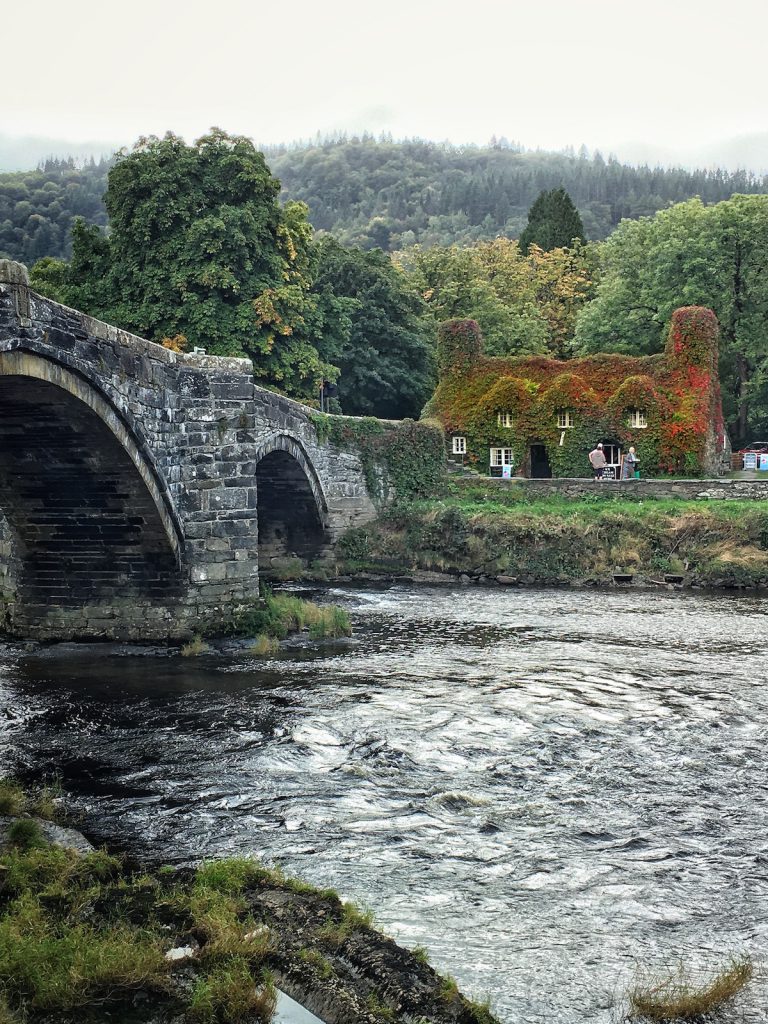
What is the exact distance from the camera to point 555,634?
66.3 ft

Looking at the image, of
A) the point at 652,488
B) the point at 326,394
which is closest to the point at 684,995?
the point at 652,488

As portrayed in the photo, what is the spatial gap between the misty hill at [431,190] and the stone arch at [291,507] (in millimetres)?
56110

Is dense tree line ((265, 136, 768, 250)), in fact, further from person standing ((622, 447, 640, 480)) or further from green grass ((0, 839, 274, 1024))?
green grass ((0, 839, 274, 1024))

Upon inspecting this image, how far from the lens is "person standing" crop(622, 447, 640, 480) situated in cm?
3594

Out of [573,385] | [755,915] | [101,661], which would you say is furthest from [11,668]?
[573,385]

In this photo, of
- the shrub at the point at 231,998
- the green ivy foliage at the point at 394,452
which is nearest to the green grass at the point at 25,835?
the shrub at the point at 231,998

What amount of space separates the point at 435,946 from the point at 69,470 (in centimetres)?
1208

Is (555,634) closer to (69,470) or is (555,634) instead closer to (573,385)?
(69,470)

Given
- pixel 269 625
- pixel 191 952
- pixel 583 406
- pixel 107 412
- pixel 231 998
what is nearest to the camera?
pixel 231 998

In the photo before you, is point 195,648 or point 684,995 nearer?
point 684,995

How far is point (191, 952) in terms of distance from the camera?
22.7 ft

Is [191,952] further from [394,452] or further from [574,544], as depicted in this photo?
[394,452]

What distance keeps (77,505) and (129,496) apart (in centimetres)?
100

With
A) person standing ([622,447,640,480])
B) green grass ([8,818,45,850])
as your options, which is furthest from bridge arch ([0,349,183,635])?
person standing ([622,447,640,480])
